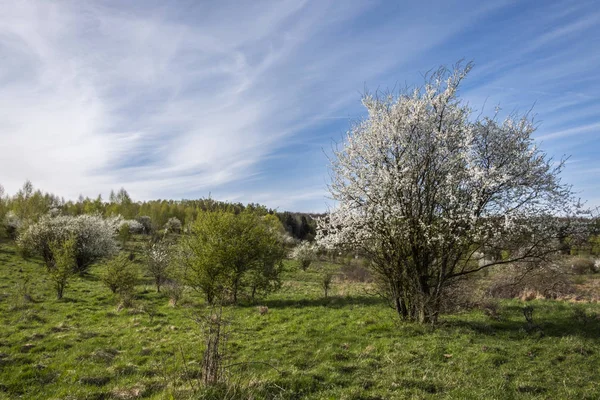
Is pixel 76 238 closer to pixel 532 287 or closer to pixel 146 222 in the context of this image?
pixel 532 287

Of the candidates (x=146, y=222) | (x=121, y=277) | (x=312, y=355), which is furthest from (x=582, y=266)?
(x=146, y=222)

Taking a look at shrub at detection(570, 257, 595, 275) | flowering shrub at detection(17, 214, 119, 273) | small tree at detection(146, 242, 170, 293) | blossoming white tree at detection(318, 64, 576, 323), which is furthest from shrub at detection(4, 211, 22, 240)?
shrub at detection(570, 257, 595, 275)

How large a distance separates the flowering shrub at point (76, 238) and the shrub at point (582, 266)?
51952 mm

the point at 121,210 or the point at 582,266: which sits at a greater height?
the point at 121,210

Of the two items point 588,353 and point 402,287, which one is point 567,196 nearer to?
point 588,353

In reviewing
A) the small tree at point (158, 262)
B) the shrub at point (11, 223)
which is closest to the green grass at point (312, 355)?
Answer: the small tree at point (158, 262)

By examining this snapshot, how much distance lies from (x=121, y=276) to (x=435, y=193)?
743 inches

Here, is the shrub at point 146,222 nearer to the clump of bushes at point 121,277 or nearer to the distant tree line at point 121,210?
the distant tree line at point 121,210

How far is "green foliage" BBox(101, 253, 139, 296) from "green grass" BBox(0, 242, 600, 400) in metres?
3.31

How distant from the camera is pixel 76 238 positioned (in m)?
37.3

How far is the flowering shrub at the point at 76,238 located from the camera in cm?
3666

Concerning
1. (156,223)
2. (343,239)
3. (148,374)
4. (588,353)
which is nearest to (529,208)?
(588,353)

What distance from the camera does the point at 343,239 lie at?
13.4 m

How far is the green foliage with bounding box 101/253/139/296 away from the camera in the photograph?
2106cm
